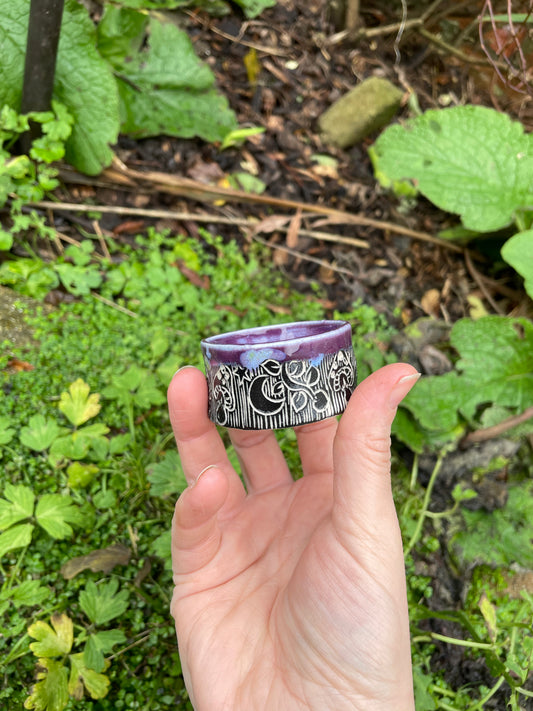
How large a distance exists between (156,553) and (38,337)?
3.54ft

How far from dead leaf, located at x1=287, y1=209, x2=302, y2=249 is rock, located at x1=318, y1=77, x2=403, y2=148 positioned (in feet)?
2.42

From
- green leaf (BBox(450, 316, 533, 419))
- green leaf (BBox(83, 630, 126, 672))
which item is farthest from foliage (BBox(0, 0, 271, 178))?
green leaf (BBox(83, 630, 126, 672))

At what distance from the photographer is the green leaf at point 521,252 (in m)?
2.49

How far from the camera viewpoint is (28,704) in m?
1.74

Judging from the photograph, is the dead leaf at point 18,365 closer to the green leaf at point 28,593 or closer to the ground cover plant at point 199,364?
the ground cover plant at point 199,364

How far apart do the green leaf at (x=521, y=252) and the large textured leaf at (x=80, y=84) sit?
1888 mm

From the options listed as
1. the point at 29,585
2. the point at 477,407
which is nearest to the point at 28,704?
the point at 29,585

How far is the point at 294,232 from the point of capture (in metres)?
3.25

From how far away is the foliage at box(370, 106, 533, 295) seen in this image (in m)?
2.80

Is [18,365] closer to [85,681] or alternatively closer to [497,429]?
[85,681]

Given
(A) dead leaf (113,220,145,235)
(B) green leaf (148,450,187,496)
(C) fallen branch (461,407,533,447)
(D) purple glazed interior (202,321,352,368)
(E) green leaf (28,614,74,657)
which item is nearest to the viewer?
(D) purple glazed interior (202,321,352,368)

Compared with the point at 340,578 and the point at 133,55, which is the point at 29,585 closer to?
the point at 340,578

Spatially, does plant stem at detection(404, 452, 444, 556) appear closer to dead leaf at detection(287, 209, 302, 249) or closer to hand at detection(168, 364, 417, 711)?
hand at detection(168, 364, 417, 711)

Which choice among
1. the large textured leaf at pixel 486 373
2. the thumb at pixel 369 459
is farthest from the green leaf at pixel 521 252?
the thumb at pixel 369 459
